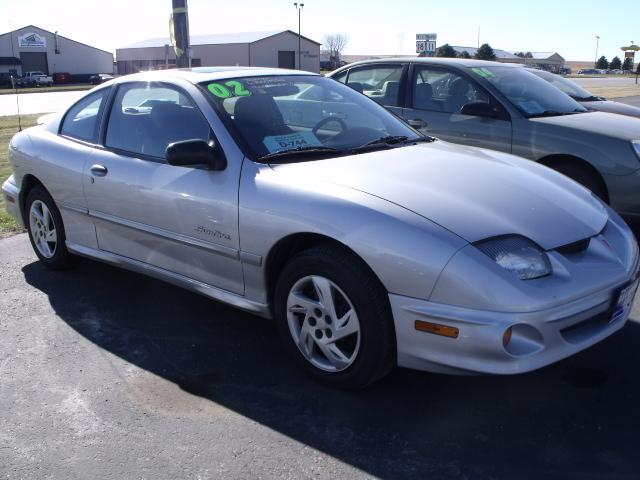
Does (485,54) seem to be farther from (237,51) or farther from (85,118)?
(85,118)

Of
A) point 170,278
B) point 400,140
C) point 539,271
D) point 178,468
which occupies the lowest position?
point 178,468

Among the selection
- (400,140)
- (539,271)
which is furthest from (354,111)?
(539,271)

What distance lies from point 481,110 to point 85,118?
3480mm

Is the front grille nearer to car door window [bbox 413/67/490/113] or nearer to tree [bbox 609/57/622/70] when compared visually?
car door window [bbox 413/67/490/113]

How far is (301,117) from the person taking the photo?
402 cm

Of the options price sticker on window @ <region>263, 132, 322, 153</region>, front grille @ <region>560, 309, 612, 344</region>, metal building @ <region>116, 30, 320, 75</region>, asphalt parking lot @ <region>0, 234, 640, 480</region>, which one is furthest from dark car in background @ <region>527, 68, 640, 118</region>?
metal building @ <region>116, 30, 320, 75</region>

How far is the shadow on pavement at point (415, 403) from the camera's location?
8.74ft

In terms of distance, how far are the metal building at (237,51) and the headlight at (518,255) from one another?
56.9 metres

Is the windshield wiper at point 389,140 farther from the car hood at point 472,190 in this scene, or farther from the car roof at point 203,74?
the car roof at point 203,74

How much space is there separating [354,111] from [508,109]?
2390 millimetres

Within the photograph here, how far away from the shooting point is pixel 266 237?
10.9ft

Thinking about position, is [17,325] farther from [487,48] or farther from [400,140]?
[487,48]

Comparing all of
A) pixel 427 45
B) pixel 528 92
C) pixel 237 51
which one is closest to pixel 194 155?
pixel 528 92

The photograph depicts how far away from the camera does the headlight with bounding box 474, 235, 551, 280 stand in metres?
2.79
